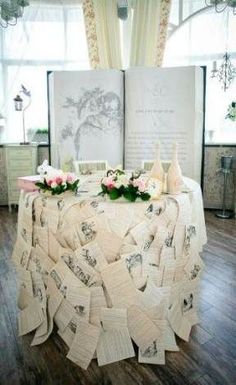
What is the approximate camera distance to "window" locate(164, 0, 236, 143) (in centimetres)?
464

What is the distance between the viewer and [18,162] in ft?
15.7

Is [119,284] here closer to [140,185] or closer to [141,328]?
[141,328]

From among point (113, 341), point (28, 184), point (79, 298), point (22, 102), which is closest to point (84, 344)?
point (113, 341)

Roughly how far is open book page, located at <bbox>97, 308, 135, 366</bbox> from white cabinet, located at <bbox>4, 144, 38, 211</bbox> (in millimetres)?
3447

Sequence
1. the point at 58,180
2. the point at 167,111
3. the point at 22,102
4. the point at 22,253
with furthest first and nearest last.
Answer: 1. the point at 22,102
2. the point at 167,111
3. the point at 22,253
4. the point at 58,180

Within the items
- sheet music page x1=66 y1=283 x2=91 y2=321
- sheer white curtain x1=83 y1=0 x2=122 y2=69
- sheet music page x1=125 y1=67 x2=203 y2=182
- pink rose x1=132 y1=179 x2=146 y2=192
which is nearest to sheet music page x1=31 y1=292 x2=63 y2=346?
sheet music page x1=66 y1=283 x2=91 y2=321

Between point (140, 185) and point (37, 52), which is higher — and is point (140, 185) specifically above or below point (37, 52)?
below

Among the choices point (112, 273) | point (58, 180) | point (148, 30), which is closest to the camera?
point (112, 273)

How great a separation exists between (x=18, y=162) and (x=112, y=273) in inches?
138

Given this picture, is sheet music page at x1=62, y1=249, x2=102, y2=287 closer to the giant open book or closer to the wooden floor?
the wooden floor

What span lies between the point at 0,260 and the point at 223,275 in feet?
6.70

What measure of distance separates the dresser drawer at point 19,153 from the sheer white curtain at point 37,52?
54 centimetres

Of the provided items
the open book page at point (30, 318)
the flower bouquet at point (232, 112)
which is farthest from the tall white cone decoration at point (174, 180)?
the flower bouquet at point (232, 112)

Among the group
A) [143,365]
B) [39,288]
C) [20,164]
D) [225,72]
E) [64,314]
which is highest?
[225,72]
